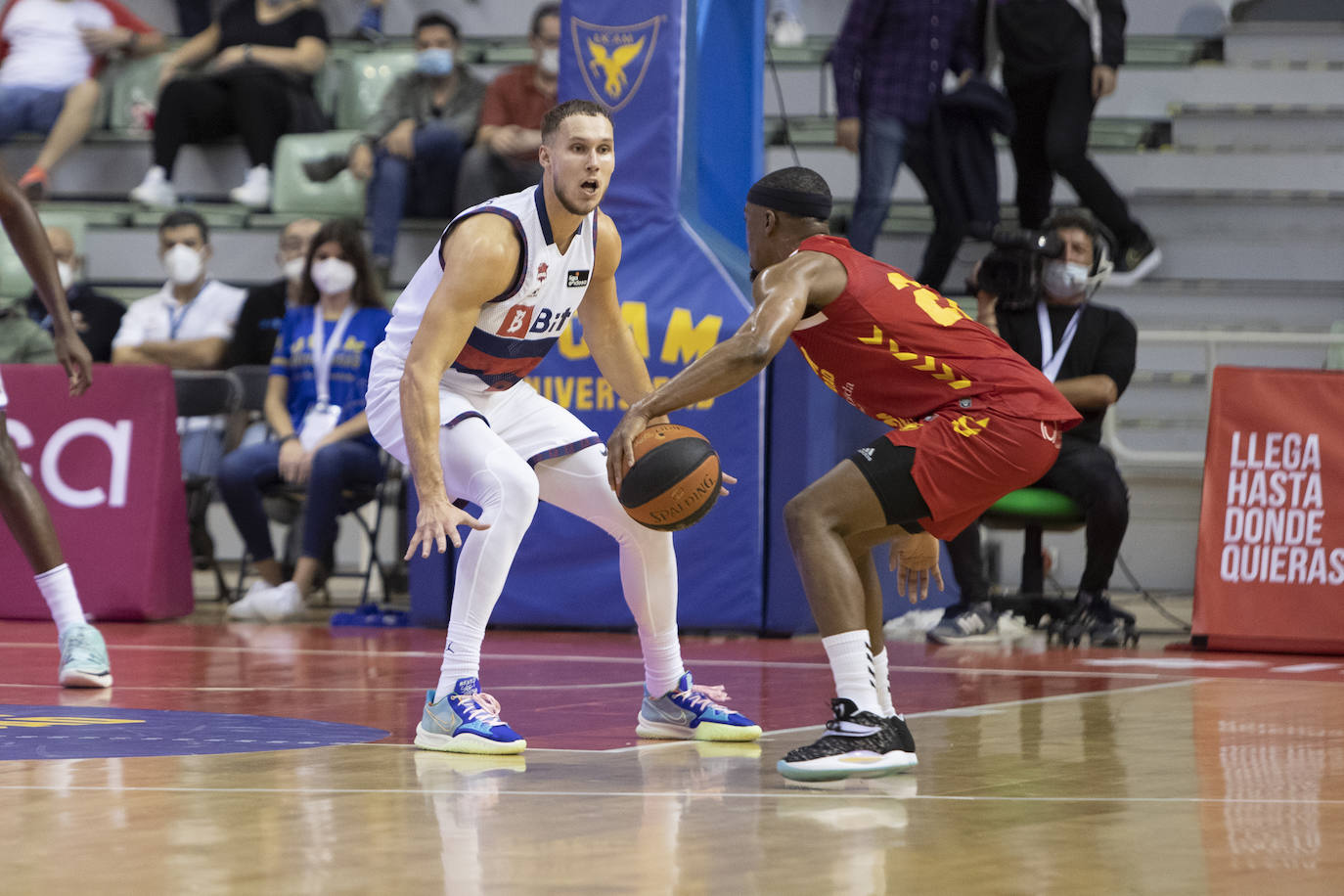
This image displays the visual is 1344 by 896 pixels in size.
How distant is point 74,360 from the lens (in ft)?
19.3

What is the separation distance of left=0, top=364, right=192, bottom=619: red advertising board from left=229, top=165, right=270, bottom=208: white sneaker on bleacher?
3.44 meters

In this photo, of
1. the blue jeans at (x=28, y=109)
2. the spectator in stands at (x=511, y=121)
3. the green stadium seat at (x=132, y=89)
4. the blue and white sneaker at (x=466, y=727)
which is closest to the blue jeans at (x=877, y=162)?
the spectator in stands at (x=511, y=121)

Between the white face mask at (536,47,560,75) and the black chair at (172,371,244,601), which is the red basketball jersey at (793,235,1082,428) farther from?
the white face mask at (536,47,560,75)

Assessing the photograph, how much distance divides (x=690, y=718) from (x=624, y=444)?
3.55 feet

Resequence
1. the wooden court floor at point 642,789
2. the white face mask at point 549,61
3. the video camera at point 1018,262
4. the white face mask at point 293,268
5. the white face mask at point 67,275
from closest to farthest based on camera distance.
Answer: the wooden court floor at point 642,789 < the video camera at point 1018,262 < the white face mask at point 293,268 < the white face mask at point 67,275 < the white face mask at point 549,61

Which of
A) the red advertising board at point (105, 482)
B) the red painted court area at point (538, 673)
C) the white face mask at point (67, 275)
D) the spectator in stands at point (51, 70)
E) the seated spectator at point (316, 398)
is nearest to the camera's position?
the red painted court area at point (538, 673)

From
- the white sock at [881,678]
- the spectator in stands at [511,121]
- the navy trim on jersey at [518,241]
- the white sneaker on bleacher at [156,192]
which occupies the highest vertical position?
the spectator in stands at [511,121]

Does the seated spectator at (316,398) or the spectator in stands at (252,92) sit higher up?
the spectator in stands at (252,92)

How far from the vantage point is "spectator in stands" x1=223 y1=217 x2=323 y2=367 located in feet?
30.9

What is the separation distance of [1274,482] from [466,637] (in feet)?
14.0

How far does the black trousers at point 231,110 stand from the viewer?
11.6 metres

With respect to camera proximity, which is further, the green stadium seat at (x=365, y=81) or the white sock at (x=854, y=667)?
the green stadium seat at (x=365, y=81)

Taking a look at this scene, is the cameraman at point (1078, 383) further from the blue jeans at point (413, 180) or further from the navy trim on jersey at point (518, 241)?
the blue jeans at point (413, 180)

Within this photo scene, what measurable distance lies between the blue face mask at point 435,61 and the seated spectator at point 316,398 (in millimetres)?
2457
